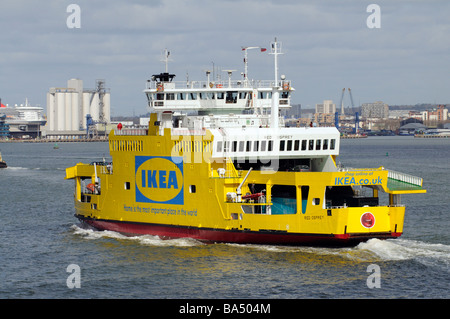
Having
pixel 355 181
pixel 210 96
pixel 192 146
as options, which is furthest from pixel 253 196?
pixel 210 96

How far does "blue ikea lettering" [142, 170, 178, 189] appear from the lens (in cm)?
3278

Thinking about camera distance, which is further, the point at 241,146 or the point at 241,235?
the point at 241,146

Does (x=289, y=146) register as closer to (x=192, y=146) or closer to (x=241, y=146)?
(x=241, y=146)

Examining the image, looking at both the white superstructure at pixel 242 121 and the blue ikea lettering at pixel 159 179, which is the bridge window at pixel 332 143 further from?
the blue ikea lettering at pixel 159 179

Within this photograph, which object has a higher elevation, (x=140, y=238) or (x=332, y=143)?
(x=332, y=143)

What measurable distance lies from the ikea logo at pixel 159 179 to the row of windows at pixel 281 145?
2.20 m

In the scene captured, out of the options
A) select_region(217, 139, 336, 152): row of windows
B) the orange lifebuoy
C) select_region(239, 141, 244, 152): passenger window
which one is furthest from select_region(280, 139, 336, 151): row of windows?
the orange lifebuoy

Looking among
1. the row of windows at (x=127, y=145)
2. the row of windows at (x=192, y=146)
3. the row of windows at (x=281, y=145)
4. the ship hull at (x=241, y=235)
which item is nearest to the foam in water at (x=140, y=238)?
the ship hull at (x=241, y=235)

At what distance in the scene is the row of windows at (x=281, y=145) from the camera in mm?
31719

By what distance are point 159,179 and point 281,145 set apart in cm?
562

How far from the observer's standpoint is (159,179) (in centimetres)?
3338
